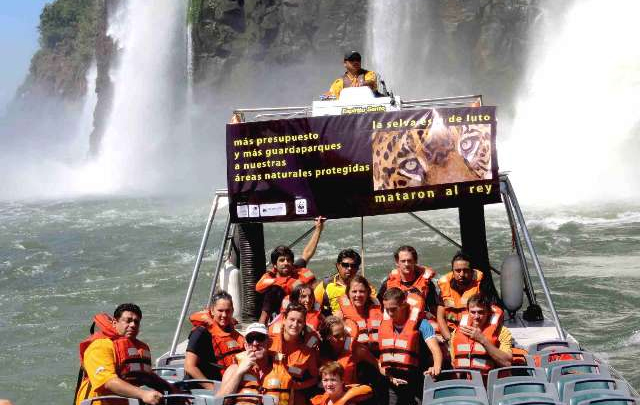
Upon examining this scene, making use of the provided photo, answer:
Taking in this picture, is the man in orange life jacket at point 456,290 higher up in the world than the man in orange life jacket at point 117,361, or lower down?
higher up

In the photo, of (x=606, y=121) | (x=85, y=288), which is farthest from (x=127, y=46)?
(x=85, y=288)

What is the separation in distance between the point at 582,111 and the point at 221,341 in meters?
Result: 33.2

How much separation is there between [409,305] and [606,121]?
31970 mm

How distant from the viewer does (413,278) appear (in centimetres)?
916

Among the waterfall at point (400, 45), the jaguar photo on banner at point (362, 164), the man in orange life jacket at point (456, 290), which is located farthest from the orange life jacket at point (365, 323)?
the waterfall at point (400, 45)

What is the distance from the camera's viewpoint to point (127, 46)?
56.6 meters

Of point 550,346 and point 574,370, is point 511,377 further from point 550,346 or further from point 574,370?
point 550,346

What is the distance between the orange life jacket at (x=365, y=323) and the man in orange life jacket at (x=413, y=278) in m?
0.59

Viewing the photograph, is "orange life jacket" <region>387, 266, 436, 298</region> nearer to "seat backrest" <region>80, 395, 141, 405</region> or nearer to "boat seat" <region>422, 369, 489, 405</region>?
"boat seat" <region>422, 369, 489, 405</region>

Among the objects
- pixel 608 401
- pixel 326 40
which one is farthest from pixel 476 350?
pixel 326 40

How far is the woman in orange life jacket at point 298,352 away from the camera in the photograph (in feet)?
24.2

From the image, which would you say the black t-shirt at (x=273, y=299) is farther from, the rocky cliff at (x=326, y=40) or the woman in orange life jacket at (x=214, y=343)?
the rocky cliff at (x=326, y=40)

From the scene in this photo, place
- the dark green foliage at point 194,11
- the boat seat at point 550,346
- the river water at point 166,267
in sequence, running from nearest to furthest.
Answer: the boat seat at point 550,346, the river water at point 166,267, the dark green foliage at point 194,11

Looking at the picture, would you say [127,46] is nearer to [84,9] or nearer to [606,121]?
[606,121]
